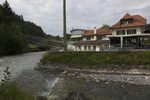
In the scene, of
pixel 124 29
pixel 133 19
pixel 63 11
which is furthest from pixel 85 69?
pixel 133 19

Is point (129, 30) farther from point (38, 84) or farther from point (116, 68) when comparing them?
point (38, 84)

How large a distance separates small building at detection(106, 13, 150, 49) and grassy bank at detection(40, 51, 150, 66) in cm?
813

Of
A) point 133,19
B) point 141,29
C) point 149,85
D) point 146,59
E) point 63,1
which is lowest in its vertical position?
point 149,85

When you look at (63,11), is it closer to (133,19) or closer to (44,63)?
(44,63)

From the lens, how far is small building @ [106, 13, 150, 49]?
80.5 ft

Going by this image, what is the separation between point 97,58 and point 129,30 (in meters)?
14.6

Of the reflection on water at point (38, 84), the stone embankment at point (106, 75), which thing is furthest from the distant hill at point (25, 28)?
the reflection on water at point (38, 84)

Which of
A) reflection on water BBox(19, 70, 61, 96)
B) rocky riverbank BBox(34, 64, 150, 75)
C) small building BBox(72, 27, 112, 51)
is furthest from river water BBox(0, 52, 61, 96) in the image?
small building BBox(72, 27, 112, 51)

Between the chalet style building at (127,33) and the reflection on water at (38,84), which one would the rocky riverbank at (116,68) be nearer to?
the reflection on water at (38,84)

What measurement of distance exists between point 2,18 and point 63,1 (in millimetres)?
34905

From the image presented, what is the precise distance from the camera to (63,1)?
22188 mm

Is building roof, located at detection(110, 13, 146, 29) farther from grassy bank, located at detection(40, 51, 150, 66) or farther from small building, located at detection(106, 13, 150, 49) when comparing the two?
grassy bank, located at detection(40, 51, 150, 66)

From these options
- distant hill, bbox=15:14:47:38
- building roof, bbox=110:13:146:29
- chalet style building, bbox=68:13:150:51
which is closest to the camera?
chalet style building, bbox=68:13:150:51

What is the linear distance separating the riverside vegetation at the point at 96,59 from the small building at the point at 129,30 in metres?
8.09
